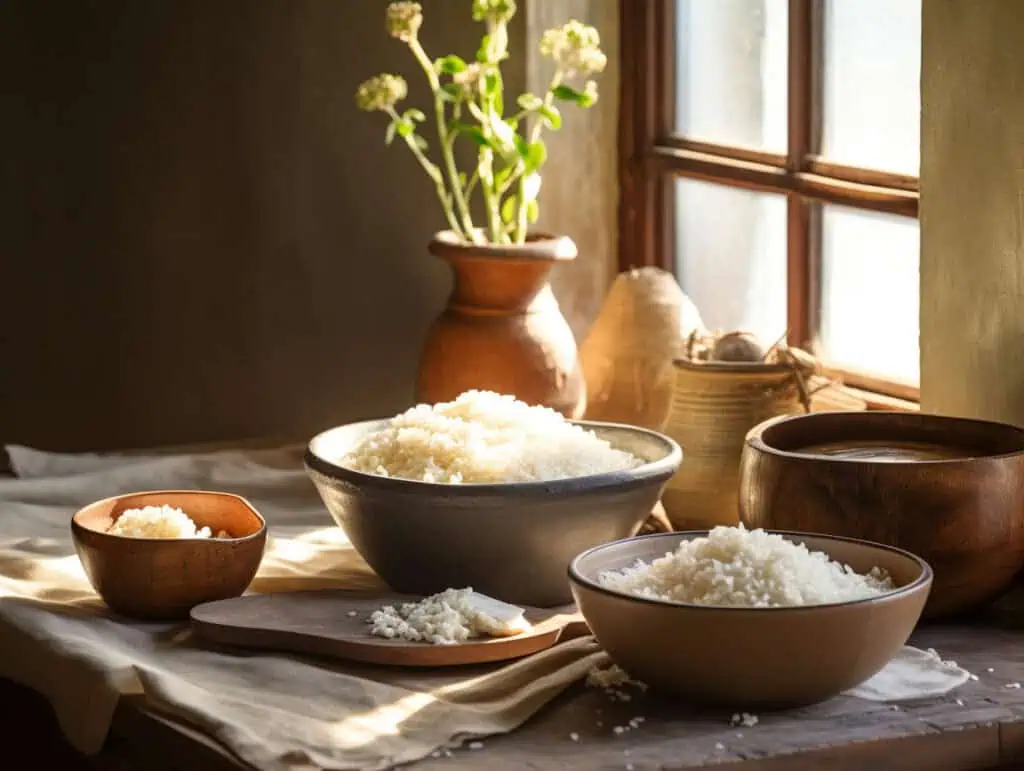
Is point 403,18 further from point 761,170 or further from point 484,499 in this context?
point 484,499

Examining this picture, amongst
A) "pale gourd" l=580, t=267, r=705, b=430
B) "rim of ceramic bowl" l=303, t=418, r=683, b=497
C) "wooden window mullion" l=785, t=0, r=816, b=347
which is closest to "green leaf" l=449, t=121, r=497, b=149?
"pale gourd" l=580, t=267, r=705, b=430

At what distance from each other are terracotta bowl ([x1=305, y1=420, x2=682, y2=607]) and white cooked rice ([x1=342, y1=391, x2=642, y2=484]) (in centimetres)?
4

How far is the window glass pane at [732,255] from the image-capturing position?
7.06 ft

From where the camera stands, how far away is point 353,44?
2.34 metres

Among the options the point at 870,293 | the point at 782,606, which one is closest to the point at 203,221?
the point at 870,293

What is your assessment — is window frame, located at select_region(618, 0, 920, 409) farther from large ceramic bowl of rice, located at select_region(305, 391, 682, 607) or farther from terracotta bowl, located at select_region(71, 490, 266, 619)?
terracotta bowl, located at select_region(71, 490, 266, 619)

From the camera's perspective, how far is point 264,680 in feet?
4.53

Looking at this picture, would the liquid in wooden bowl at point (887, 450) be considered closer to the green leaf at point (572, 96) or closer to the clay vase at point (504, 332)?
the clay vase at point (504, 332)

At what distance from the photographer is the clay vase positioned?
6.65 ft

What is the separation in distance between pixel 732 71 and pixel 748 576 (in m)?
1.09

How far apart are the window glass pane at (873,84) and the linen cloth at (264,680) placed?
2.35 ft

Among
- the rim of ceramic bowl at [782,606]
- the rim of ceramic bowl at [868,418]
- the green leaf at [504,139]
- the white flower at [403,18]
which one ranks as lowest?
the rim of ceramic bowl at [782,606]

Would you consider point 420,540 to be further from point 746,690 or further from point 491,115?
point 491,115

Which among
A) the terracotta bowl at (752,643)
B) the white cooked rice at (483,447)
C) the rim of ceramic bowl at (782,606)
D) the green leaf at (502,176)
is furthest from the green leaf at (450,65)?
the terracotta bowl at (752,643)
